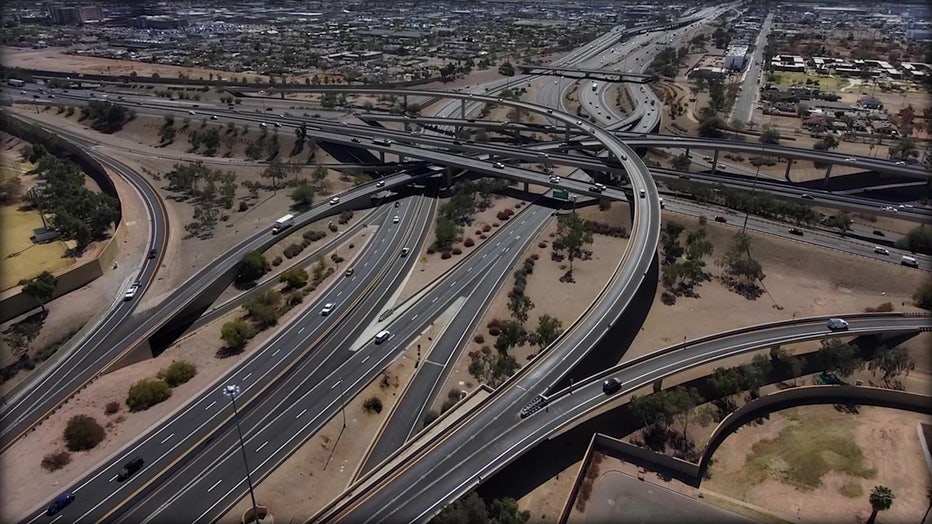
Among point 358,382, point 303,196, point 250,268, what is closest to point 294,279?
point 250,268

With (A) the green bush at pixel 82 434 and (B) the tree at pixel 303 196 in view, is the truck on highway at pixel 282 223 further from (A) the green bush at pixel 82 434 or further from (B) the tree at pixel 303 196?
(A) the green bush at pixel 82 434

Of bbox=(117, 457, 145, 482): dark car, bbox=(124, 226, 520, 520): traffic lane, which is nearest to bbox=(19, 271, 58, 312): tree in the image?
bbox=(117, 457, 145, 482): dark car

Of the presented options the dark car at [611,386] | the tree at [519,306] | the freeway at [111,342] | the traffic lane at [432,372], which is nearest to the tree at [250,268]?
the freeway at [111,342]

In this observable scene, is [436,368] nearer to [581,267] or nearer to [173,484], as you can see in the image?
[173,484]

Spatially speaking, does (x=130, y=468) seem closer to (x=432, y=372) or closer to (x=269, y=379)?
(x=269, y=379)

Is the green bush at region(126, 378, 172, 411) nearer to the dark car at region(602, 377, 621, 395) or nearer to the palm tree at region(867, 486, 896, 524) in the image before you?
the dark car at region(602, 377, 621, 395)
